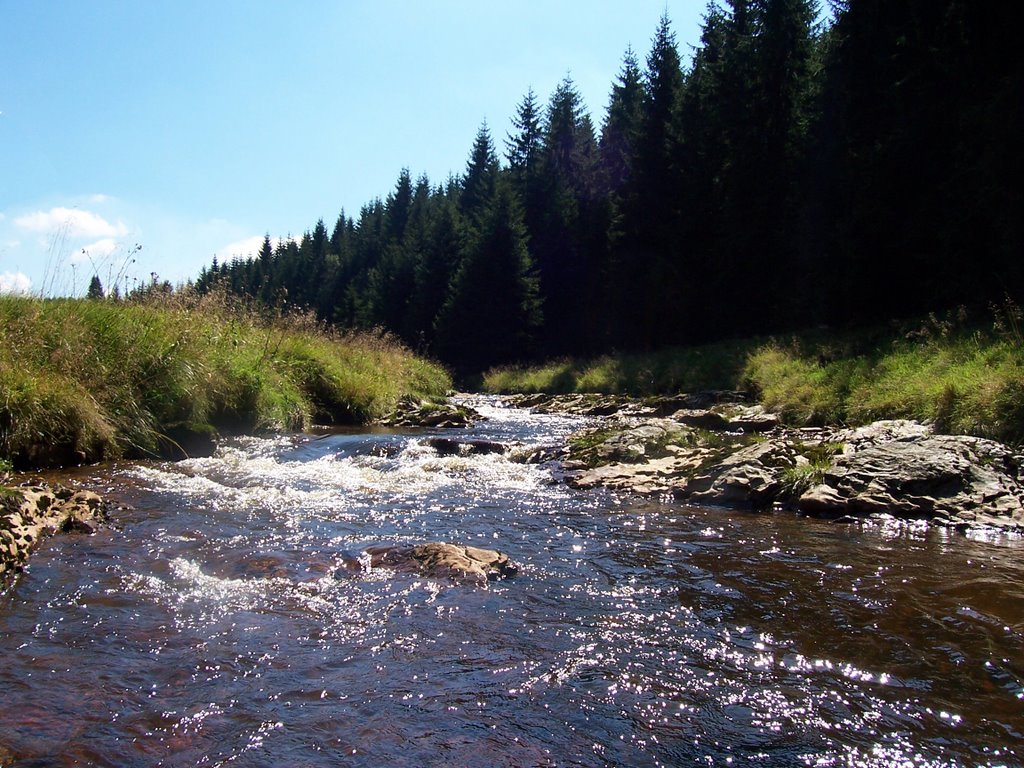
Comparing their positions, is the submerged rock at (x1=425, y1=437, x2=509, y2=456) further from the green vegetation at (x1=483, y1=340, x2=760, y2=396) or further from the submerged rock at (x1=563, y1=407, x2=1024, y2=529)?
the green vegetation at (x1=483, y1=340, x2=760, y2=396)

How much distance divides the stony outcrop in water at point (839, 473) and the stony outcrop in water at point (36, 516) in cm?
514

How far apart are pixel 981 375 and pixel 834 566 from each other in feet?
21.6

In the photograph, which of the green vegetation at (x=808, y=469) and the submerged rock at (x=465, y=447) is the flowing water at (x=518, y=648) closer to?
the green vegetation at (x=808, y=469)

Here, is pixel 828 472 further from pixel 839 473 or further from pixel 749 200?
pixel 749 200

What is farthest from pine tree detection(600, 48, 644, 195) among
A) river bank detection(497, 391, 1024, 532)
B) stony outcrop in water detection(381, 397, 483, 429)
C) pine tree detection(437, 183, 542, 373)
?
river bank detection(497, 391, 1024, 532)

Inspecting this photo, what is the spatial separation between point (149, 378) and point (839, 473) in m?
9.03

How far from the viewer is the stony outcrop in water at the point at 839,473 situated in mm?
6516

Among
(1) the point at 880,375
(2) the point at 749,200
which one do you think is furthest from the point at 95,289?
(2) the point at 749,200

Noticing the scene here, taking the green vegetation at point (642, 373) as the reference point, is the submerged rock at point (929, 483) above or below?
below

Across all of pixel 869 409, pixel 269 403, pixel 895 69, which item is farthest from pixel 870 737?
pixel 895 69

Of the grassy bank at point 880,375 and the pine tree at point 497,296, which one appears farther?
the pine tree at point 497,296

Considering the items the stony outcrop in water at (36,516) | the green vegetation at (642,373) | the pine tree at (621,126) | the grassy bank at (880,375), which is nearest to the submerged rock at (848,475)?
the grassy bank at (880,375)

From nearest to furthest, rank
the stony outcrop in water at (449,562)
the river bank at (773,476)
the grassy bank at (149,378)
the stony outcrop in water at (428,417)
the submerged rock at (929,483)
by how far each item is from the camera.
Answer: the stony outcrop in water at (449,562)
the river bank at (773,476)
the submerged rock at (929,483)
the grassy bank at (149,378)
the stony outcrop in water at (428,417)

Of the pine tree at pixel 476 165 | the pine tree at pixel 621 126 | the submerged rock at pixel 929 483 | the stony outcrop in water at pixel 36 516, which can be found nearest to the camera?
the stony outcrop in water at pixel 36 516
